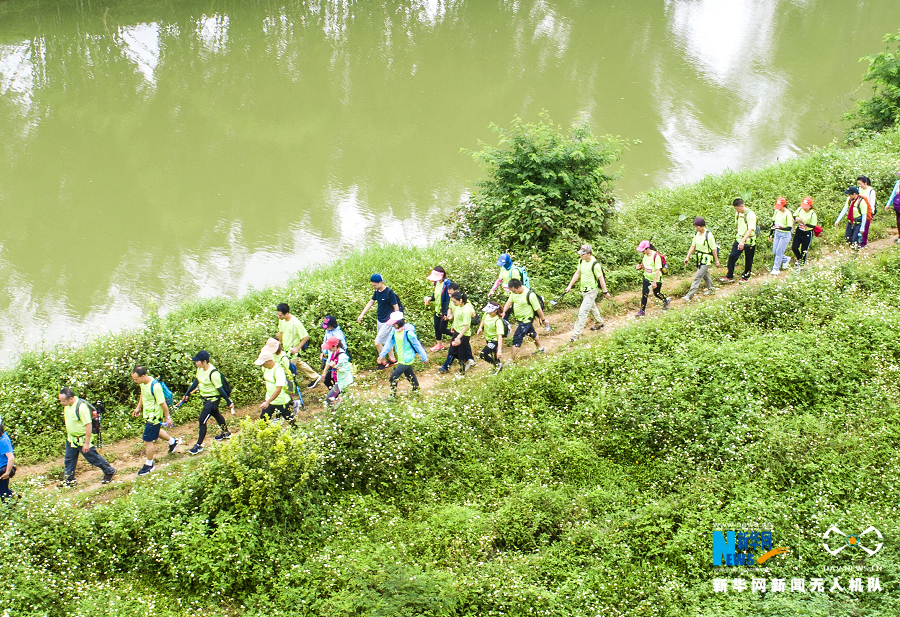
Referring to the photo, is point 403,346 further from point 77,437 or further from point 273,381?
point 77,437

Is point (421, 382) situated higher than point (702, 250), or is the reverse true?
point (702, 250)

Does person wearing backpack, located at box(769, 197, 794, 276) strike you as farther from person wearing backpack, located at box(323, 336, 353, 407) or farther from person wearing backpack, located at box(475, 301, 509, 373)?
person wearing backpack, located at box(323, 336, 353, 407)

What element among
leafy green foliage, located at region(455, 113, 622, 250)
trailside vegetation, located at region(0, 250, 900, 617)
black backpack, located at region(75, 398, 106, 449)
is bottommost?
trailside vegetation, located at region(0, 250, 900, 617)

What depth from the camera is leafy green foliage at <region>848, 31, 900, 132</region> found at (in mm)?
17172

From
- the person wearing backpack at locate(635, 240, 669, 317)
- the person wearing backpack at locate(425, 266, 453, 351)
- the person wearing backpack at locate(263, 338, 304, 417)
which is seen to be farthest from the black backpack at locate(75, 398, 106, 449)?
the person wearing backpack at locate(635, 240, 669, 317)

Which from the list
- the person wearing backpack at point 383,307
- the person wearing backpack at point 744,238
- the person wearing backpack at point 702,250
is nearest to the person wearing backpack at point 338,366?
the person wearing backpack at point 383,307

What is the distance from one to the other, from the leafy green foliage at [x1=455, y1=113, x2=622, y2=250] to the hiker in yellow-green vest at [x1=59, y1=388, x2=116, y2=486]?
7.61 metres

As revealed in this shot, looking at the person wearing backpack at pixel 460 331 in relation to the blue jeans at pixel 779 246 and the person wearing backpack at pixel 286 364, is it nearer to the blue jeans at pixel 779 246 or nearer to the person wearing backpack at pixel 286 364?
the person wearing backpack at pixel 286 364

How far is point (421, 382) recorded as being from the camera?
31.3ft

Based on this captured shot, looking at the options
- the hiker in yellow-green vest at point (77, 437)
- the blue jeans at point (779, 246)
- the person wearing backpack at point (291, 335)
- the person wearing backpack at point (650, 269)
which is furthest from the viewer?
the blue jeans at point (779, 246)

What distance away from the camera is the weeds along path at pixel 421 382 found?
8008 millimetres

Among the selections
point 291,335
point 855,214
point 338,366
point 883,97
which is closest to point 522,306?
point 338,366

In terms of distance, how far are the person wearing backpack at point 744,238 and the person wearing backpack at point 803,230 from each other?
2.60 ft

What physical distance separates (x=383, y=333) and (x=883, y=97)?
52.4ft
